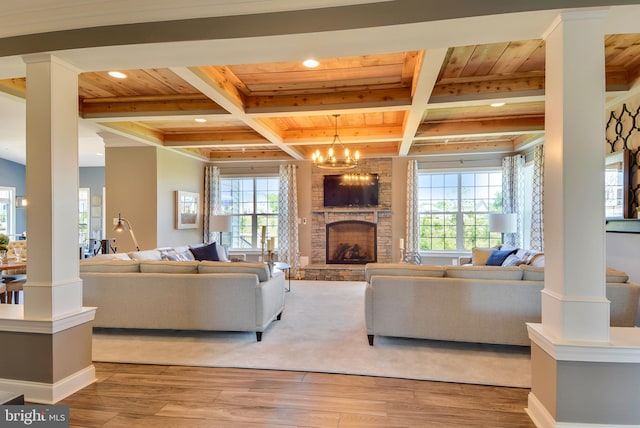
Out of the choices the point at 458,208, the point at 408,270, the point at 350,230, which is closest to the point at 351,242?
the point at 350,230

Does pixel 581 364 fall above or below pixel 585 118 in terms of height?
below

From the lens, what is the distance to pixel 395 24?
2014 mm

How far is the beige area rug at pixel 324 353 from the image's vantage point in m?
2.83

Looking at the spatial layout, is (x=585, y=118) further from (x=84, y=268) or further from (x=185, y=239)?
(x=185, y=239)

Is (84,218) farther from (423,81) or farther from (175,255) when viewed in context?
(423,81)

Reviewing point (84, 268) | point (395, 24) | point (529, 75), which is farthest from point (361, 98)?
point (84, 268)

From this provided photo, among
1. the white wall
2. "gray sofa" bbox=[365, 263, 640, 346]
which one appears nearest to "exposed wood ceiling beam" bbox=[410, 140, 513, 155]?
the white wall

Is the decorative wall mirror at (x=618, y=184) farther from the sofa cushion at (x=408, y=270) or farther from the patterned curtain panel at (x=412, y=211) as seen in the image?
the patterned curtain panel at (x=412, y=211)

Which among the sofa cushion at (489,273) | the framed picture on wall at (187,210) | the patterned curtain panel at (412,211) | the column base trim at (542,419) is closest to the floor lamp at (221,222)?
the framed picture on wall at (187,210)

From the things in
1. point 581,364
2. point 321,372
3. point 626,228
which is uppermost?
point 626,228

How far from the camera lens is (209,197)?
7828 mm

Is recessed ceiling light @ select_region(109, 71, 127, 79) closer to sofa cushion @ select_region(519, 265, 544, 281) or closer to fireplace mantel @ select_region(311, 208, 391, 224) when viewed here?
sofa cushion @ select_region(519, 265, 544, 281)

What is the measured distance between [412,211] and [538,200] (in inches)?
89.0

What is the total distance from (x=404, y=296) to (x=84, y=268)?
3.47m
